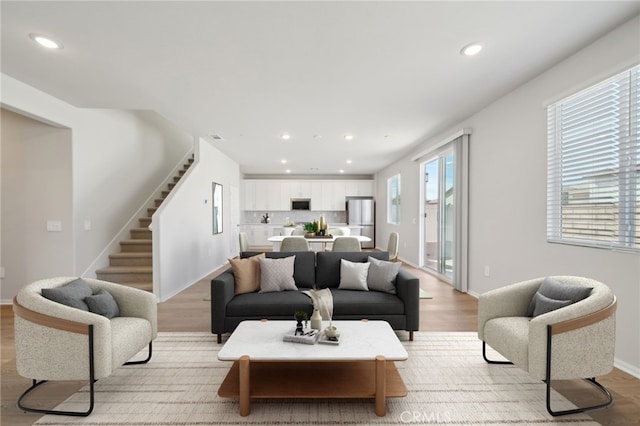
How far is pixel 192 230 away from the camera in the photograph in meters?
5.36

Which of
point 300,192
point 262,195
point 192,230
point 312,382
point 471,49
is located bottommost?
point 312,382

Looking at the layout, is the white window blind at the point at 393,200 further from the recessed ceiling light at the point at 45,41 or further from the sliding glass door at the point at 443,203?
the recessed ceiling light at the point at 45,41

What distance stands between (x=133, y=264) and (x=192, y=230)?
101 centimetres

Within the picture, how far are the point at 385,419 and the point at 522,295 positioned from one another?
4.84 feet

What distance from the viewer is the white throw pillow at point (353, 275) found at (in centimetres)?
328

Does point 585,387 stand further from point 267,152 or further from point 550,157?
point 267,152

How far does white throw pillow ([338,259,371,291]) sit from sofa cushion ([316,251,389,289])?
0.13 metres

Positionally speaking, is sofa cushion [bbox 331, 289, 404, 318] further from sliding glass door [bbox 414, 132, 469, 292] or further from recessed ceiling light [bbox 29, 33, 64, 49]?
recessed ceiling light [bbox 29, 33, 64, 49]

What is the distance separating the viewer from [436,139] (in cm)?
564

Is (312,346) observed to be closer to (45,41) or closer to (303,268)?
(303,268)

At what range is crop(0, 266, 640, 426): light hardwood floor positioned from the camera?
1919 mm

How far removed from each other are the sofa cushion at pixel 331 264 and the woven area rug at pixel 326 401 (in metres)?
1.19

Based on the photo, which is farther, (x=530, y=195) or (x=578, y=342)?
(x=530, y=195)

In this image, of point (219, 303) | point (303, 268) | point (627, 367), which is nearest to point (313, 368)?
point (219, 303)
